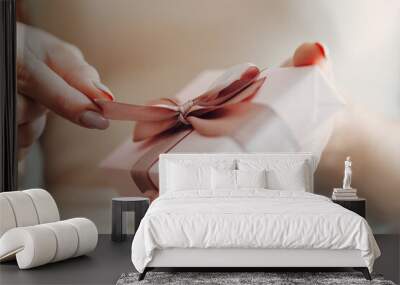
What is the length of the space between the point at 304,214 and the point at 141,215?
2.37 meters

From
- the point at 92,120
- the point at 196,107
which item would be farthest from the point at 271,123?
the point at 92,120

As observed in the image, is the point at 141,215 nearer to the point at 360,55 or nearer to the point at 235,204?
the point at 235,204

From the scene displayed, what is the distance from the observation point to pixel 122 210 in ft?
22.2

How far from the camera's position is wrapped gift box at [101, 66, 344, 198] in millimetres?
7402

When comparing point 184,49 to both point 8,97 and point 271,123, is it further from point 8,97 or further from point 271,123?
point 8,97

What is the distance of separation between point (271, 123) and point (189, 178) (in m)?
1.32

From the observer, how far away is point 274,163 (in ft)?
22.9

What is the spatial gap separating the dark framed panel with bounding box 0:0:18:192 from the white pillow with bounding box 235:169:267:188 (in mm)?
2495

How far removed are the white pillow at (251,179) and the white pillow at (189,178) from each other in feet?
1.09

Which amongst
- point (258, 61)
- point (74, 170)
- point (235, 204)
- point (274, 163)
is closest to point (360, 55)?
point (258, 61)

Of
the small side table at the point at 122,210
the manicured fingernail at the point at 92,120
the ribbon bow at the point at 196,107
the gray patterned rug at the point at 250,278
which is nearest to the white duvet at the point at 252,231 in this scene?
the gray patterned rug at the point at 250,278

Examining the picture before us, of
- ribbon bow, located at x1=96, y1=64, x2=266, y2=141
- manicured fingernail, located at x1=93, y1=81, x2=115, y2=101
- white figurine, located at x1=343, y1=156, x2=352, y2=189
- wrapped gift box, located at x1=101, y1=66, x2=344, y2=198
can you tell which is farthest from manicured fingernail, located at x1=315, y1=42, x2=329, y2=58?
manicured fingernail, located at x1=93, y1=81, x2=115, y2=101

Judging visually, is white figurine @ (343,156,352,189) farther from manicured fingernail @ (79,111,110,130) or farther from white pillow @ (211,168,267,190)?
manicured fingernail @ (79,111,110,130)

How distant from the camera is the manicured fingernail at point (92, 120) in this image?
7.53 metres
